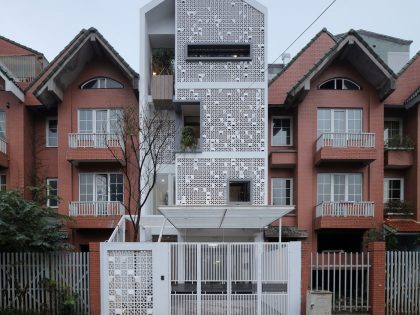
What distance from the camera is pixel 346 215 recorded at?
1563 centimetres

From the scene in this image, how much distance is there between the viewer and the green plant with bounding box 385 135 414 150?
16922 mm

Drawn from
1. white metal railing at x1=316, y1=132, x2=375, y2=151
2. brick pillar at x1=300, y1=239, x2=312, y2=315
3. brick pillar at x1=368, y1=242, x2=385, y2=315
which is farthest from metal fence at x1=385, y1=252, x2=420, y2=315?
white metal railing at x1=316, y1=132, x2=375, y2=151

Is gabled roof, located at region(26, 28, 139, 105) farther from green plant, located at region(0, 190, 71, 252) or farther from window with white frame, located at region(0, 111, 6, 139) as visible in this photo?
green plant, located at region(0, 190, 71, 252)

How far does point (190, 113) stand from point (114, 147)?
368 cm

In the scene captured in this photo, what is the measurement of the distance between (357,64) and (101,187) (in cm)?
1305

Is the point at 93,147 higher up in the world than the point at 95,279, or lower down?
higher up

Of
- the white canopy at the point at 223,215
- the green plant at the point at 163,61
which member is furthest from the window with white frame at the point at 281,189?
the green plant at the point at 163,61

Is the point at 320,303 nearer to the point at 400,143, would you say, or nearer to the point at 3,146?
the point at 400,143

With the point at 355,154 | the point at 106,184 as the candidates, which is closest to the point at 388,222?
the point at 355,154

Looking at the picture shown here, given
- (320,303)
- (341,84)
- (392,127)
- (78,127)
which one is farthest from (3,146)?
(392,127)

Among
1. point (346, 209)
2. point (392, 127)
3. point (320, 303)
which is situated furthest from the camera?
point (392, 127)

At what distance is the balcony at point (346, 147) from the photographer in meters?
15.7

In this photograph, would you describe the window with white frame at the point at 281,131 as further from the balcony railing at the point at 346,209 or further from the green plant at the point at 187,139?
the green plant at the point at 187,139

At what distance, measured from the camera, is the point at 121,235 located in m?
14.8
